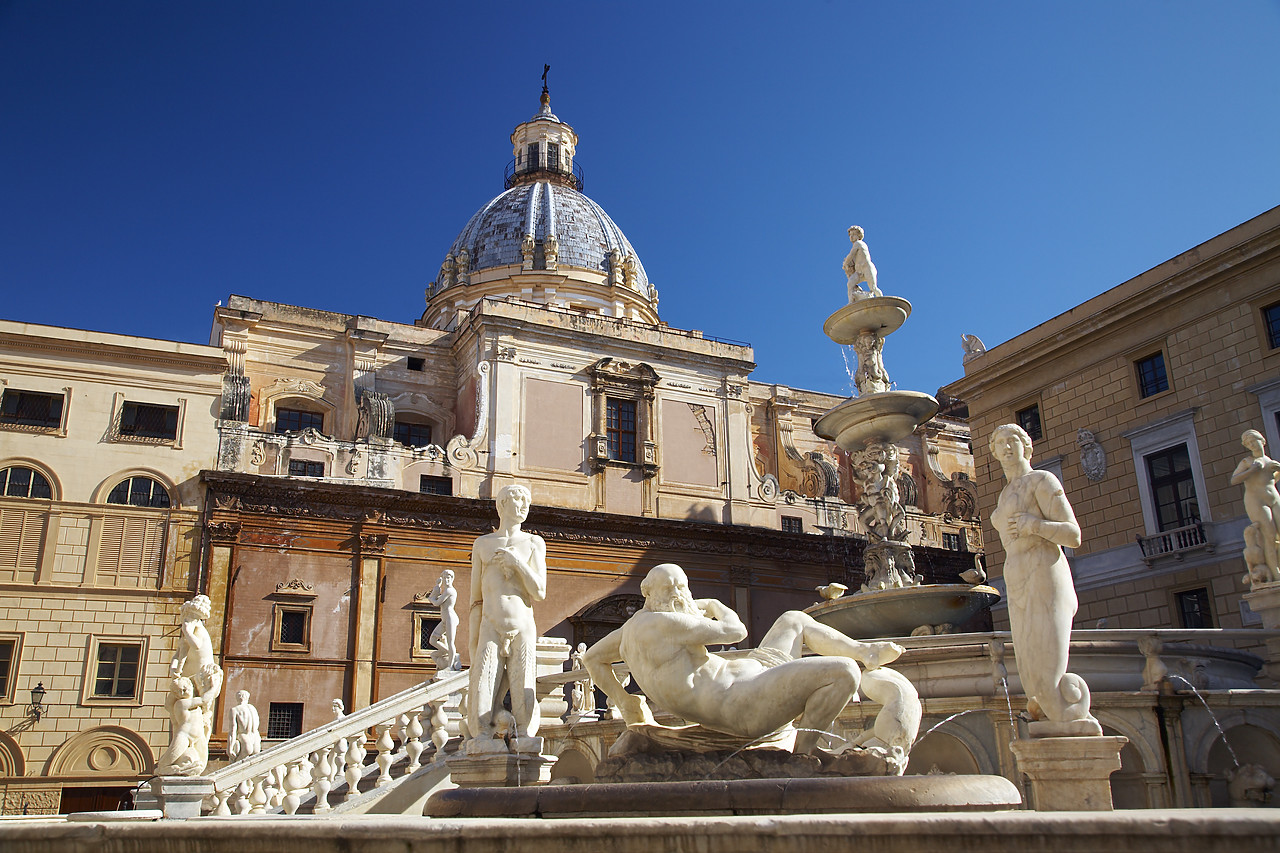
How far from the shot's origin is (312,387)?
30.6 m

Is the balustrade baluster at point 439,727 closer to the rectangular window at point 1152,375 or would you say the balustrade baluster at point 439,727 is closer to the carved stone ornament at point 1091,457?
the carved stone ornament at point 1091,457

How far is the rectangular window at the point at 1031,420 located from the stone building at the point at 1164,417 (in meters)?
0.03

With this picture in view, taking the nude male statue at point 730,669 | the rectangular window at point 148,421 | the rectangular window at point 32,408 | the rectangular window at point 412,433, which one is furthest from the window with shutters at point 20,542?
the nude male statue at point 730,669

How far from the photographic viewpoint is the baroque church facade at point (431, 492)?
2447 cm

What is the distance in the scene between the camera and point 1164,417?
70.8ft

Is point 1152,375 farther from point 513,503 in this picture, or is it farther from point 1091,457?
point 513,503

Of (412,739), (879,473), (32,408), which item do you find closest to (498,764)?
(412,739)

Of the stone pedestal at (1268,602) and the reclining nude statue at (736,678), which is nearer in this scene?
the reclining nude statue at (736,678)

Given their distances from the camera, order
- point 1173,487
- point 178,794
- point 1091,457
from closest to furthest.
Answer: point 178,794, point 1173,487, point 1091,457

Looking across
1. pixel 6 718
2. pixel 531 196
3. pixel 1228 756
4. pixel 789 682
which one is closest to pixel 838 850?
pixel 789 682

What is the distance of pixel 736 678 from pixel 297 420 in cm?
2716

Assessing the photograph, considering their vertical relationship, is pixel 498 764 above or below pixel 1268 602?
below

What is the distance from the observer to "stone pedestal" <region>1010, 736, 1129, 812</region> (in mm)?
6246

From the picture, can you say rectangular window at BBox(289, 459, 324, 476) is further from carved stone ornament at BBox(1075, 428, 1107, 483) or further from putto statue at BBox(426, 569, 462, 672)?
carved stone ornament at BBox(1075, 428, 1107, 483)
